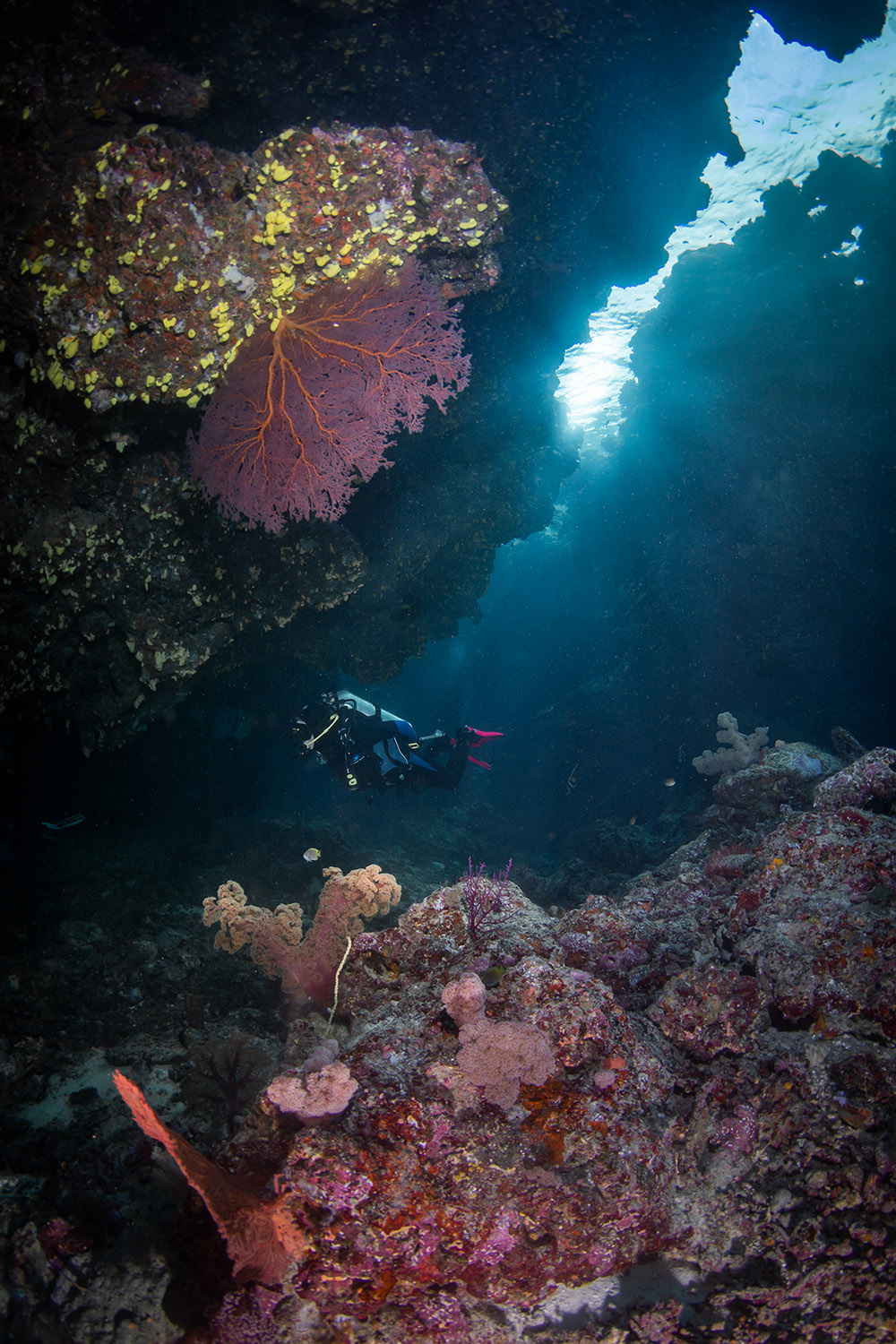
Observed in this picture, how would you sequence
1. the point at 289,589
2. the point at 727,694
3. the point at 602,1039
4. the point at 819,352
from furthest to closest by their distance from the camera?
1. the point at 727,694
2. the point at 819,352
3. the point at 289,589
4. the point at 602,1039

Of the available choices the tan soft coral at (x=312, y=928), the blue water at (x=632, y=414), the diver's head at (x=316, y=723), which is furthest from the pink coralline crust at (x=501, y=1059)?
the blue water at (x=632, y=414)

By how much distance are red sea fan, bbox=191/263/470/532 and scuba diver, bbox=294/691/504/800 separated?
304cm

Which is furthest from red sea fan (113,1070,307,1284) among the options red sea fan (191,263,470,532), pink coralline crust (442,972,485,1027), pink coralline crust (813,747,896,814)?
pink coralline crust (813,747,896,814)

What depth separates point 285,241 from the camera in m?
3.91

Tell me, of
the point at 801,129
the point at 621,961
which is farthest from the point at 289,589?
the point at 801,129

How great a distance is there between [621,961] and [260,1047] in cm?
268

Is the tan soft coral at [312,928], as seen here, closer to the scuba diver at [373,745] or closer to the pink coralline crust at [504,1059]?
A: the pink coralline crust at [504,1059]

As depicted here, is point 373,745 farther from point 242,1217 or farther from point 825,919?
point 242,1217

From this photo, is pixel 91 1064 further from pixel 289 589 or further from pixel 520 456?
pixel 520 456

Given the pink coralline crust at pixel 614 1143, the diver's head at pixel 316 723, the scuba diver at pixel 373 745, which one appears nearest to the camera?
the pink coralline crust at pixel 614 1143

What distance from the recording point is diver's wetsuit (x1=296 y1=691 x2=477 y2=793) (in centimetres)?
734

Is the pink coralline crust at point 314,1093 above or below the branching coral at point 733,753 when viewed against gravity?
below

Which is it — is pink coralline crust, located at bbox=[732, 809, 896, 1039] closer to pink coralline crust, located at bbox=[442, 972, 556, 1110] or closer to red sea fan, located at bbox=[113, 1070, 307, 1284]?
pink coralline crust, located at bbox=[442, 972, 556, 1110]

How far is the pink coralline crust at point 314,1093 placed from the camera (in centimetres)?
221
